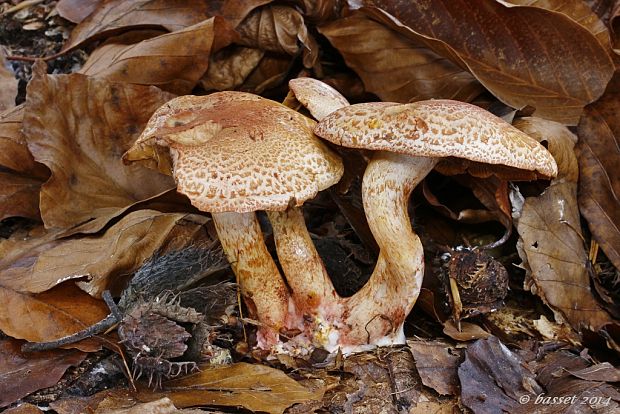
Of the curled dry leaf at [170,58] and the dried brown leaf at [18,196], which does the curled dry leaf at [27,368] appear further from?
the curled dry leaf at [170,58]

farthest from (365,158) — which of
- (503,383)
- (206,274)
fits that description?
(503,383)

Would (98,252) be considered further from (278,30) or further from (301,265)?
(278,30)

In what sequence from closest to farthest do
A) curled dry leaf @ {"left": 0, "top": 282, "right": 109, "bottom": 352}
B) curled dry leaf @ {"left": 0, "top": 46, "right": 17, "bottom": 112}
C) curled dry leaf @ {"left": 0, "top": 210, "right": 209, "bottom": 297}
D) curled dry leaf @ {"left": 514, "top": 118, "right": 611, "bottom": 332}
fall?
curled dry leaf @ {"left": 0, "top": 282, "right": 109, "bottom": 352} → curled dry leaf @ {"left": 0, "top": 210, "right": 209, "bottom": 297} → curled dry leaf @ {"left": 514, "top": 118, "right": 611, "bottom": 332} → curled dry leaf @ {"left": 0, "top": 46, "right": 17, "bottom": 112}

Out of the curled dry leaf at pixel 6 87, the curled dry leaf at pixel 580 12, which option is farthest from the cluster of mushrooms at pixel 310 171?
the curled dry leaf at pixel 6 87

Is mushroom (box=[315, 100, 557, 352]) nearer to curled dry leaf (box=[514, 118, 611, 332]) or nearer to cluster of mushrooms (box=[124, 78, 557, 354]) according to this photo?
cluster of mushrooms (box=[124, 78, 557, 354])

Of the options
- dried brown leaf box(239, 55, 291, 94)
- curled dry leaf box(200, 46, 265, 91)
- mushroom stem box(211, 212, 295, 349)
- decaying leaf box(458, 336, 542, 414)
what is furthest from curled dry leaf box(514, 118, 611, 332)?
curled dry leaf box(200, 46, 265, 91)

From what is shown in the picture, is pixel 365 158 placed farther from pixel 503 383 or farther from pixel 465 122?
pixel 503 383

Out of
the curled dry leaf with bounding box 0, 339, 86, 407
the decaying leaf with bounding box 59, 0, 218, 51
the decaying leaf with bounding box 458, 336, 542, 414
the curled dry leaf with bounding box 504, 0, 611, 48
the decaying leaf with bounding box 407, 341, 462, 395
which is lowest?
the curled dry leaf with bounding box 0, 339, 86, 407
